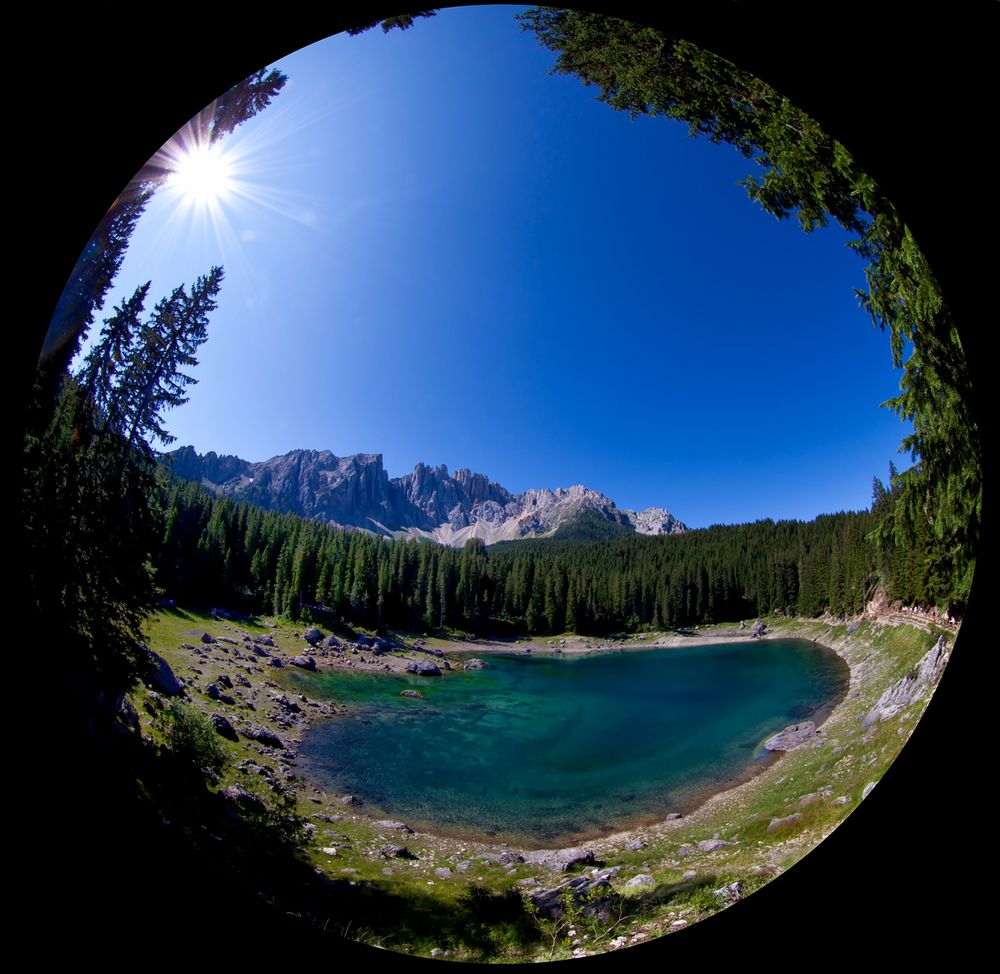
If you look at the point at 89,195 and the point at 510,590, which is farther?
the point at 510,590

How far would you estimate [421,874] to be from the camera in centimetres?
399

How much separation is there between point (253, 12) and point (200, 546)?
502 cm

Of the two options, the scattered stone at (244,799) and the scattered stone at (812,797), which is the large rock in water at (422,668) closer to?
the scattered stone at (244,799)

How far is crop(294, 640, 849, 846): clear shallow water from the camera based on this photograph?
8.45m

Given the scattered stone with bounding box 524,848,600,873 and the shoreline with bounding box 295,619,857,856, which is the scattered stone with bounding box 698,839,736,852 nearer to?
the scattered stone with bounding box 524,848,600,873

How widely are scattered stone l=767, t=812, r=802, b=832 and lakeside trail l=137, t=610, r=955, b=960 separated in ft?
0.06

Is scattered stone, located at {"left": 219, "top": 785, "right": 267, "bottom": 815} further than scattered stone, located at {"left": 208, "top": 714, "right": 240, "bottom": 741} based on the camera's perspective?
No

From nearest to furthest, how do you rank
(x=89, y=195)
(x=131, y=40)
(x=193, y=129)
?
(x=131, y=40)
(x=89, y=195)
(x=193, y=129)

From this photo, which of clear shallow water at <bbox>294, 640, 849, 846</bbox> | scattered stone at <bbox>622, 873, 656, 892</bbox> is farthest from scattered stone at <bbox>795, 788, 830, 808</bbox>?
clear shallow water at <bbox>294, 640, 849, 846</bbox>

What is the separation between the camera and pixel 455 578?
3569 centimetres

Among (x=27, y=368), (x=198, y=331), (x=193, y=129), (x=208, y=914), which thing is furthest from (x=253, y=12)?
(x=208, y=914)

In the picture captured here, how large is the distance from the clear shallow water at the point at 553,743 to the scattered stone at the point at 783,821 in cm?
452

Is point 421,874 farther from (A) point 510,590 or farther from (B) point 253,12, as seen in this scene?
(A) point 510,590

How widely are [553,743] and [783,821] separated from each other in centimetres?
1362
